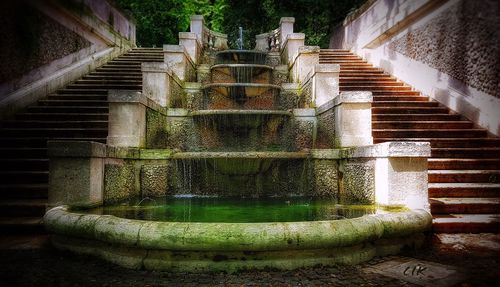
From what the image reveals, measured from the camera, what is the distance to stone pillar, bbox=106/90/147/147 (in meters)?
5.34

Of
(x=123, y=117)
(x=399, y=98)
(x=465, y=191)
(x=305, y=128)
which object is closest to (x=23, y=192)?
(x=123, y=117)

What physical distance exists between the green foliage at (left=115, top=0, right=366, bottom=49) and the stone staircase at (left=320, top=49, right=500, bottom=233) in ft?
25.8

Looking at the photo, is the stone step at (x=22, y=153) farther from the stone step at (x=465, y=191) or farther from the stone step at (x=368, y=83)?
the stone step at (x=368, y=83)

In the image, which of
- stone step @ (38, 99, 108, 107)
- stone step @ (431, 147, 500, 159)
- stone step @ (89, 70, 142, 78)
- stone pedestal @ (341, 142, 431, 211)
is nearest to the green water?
stone pedestal @ (341, 142, 431, 211)

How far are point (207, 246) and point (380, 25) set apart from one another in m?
11.6

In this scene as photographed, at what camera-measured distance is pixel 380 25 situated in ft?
37.9

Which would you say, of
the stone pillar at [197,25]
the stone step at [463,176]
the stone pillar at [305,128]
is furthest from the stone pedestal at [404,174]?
the stone pillar at [197,25]

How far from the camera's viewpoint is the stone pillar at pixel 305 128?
6.76 meters

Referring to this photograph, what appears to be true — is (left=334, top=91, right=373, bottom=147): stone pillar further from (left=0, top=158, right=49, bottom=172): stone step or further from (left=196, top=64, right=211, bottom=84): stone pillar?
(left=196, top=64, right=211, bottom=84): stone pillar

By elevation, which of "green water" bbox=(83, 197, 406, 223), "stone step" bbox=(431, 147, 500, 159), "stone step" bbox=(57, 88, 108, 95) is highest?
"stone step" bbox=(57, 88, 108, 95)

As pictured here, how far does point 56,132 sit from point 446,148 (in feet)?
27.2

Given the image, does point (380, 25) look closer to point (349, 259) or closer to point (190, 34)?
point (190, 34)

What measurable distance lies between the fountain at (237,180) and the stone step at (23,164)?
4.93 feet

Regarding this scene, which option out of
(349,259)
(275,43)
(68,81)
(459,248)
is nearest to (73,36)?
(68,81)
